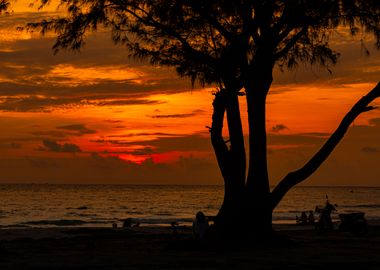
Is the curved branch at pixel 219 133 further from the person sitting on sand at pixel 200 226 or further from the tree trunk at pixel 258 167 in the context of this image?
the person sitting on sand at pixel 200 226

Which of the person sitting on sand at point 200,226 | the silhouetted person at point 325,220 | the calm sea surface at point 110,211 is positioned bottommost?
the calm sea surface at point 110,211

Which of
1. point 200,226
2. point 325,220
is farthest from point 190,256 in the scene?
point 325,220

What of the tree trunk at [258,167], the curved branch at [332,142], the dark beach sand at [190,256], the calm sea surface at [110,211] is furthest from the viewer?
the calm sea surface at [110,211]

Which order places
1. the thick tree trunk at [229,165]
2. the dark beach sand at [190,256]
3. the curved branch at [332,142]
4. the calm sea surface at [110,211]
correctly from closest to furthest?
the dark beach sand at [190,256] → the curved branch at [332,142] → the thick tree trunk at [229,165] → the calm sea surface at [110,211]

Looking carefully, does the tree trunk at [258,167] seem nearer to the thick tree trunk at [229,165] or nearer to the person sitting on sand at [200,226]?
the thick tree trunk at [229,165]

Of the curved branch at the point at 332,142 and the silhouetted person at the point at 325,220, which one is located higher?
the curved branch at the point at 332,142

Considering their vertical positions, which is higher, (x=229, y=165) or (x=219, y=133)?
(x=219, y=133)

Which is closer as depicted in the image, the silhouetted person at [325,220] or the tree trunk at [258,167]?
the tree trunk at [258,167]

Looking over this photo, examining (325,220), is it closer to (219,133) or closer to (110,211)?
(219,133)

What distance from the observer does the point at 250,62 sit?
20297mm

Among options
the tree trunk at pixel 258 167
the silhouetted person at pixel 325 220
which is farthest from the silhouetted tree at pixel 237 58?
the silhouetted person at pixel 325 220

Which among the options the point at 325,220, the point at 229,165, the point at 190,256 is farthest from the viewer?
the point at 325,220

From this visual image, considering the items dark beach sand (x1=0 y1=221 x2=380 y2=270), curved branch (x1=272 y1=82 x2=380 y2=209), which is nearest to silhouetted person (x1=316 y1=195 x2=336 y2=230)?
dark beach sand (x1=0 y1=221 x2=380 y2=270)

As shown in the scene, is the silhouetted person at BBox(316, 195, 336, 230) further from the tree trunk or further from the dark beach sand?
the tree trunk
